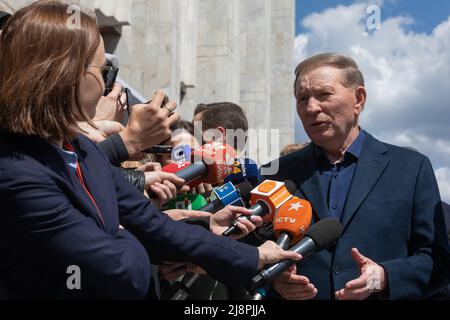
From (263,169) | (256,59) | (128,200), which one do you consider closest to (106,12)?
(263,169)

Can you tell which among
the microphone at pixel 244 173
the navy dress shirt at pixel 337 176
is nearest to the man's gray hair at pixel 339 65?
the navy dress shirt at pixel 337 176

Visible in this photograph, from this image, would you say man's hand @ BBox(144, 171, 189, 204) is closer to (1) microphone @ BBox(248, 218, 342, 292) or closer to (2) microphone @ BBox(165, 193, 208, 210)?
(1) microphone @ BBox(248, 218, 342, 292)

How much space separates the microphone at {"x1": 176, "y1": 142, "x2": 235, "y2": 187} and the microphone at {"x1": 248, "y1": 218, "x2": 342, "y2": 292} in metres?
0.61

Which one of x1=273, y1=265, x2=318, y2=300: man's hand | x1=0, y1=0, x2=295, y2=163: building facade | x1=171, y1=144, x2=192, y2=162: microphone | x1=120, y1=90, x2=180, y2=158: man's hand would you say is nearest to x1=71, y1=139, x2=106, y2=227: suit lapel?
x1=120, y1=90, x2=180, y2=158: man's hand

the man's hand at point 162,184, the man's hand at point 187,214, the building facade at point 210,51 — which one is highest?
the building facade at point 210,51

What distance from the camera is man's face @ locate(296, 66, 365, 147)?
2.84 meters

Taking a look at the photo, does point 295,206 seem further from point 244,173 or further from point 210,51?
point 210,51

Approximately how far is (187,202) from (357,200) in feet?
3.74

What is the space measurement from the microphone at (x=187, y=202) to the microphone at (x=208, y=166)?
588 millimetres

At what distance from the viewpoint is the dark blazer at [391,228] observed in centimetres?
256

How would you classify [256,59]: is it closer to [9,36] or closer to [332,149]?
[332,149]

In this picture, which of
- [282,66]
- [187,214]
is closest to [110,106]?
[187,214]

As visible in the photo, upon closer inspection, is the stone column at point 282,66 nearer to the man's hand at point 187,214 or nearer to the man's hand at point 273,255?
the man's hand at point 187,214

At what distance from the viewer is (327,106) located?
9.32 feet
